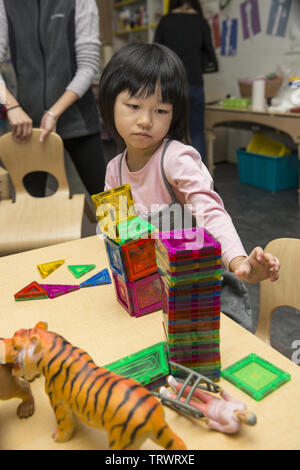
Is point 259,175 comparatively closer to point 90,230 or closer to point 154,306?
point 90,230

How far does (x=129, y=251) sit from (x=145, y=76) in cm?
39

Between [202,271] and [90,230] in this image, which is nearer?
[202,271]

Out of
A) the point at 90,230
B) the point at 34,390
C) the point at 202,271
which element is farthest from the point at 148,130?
the point at 90,230

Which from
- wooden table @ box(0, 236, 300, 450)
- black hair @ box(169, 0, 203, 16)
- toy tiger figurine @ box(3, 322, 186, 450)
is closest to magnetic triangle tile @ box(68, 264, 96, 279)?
wooden table @ box(0, 236, 300, 450)

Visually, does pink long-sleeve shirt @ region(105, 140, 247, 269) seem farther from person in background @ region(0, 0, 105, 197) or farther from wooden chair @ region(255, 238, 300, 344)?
person in background @ region(0, 0, 105, 197)

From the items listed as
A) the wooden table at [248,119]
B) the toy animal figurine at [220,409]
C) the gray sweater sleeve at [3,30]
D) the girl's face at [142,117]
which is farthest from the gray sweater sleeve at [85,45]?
the wooden table at [248,119]

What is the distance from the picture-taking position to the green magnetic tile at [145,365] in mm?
530

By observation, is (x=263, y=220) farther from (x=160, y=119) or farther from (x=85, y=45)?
(x=160, y=119)

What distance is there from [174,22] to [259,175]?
1.41 m

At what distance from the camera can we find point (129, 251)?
0.64 metres

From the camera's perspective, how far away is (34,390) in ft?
1.84

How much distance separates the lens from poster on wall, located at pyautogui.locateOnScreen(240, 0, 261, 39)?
3.37 m

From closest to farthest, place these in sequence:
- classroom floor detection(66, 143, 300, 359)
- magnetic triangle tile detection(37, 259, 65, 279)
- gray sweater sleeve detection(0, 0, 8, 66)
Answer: magnetic triangle tile detection(37, 259, 65, 279)
gray sweater sleeve detection(0, 0, 8, 66)
classroom floor detection(66, 143, 300, 359)

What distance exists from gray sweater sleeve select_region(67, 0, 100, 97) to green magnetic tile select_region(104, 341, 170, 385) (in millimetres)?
1239
